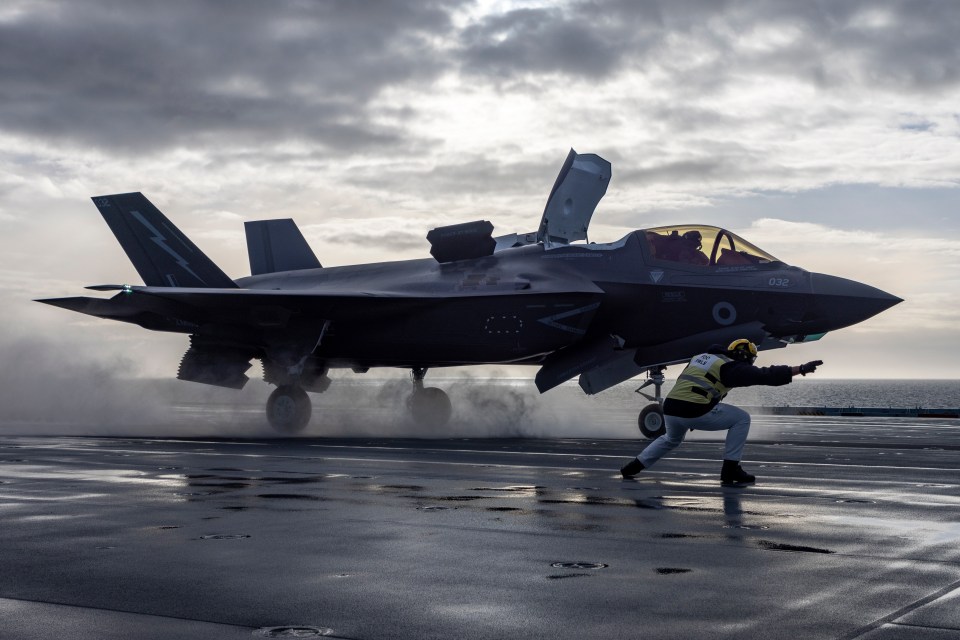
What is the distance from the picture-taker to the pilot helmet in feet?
65.6

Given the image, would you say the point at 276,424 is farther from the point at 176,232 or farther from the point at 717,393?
the point at 717,393

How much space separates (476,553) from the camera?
21.6 feet

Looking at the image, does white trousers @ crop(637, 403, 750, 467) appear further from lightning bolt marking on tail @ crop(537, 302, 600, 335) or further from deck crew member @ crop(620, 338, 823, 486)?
lightning bolt marking on tail @ crop(537, 302, 600, 335)

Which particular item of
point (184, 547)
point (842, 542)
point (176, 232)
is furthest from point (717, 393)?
point (176, 232)

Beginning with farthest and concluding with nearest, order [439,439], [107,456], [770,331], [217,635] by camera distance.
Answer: [439,439], [770,331], [107,456], [217,635]

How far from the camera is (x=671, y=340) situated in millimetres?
20016

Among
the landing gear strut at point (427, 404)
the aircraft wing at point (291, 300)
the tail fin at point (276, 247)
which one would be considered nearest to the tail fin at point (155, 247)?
the aircraft wing at point (291, 300)

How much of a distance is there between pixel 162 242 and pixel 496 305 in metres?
9.22

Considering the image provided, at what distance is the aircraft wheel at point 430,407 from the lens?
25031 millimetres

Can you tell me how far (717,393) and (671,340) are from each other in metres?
8.59

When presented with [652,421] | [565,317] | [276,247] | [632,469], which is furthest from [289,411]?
[632,469]

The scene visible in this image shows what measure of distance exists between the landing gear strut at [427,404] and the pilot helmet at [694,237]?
7.82 meters

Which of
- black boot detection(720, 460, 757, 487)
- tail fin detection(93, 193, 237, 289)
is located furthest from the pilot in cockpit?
tail fin detection(93, 193, 237, 289)

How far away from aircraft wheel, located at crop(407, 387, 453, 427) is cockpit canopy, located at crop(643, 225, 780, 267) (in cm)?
740
